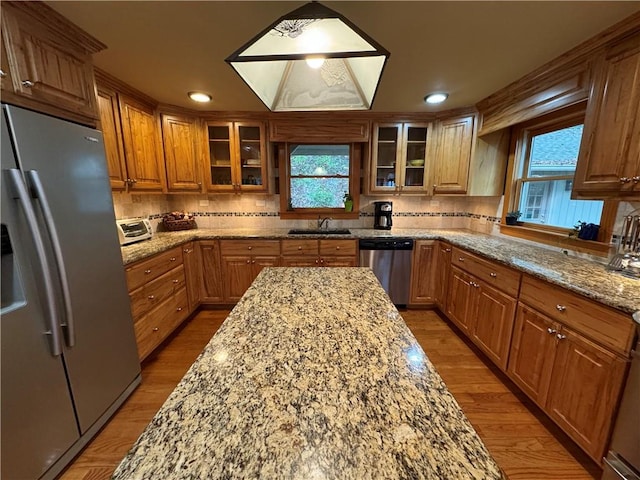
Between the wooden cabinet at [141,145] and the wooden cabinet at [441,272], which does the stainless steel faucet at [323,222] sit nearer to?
the wooden cabinet at [441,272]

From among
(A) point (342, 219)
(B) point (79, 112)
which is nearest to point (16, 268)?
(B) point (79, 112)

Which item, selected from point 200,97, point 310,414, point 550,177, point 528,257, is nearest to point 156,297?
point 200,97

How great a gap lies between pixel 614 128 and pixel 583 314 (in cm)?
108

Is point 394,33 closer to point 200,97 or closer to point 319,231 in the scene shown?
point 200,97

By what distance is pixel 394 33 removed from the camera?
59.2 inches

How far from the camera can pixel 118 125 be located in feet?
7.22

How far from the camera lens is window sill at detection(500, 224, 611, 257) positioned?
6.08 ft

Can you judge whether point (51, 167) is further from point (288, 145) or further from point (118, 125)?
point (288, 145)

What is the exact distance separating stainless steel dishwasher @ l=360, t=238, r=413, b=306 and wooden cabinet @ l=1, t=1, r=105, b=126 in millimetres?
2483

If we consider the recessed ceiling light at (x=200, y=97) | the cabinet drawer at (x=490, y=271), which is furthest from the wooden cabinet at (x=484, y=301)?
the recessed ceiling light at (x=200, y=97)

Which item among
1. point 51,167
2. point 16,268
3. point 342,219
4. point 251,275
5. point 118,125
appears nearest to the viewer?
point 16,268

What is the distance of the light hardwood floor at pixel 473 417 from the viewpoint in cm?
136

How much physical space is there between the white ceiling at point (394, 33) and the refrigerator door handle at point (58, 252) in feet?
3.04

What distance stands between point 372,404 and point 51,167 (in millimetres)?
1687
